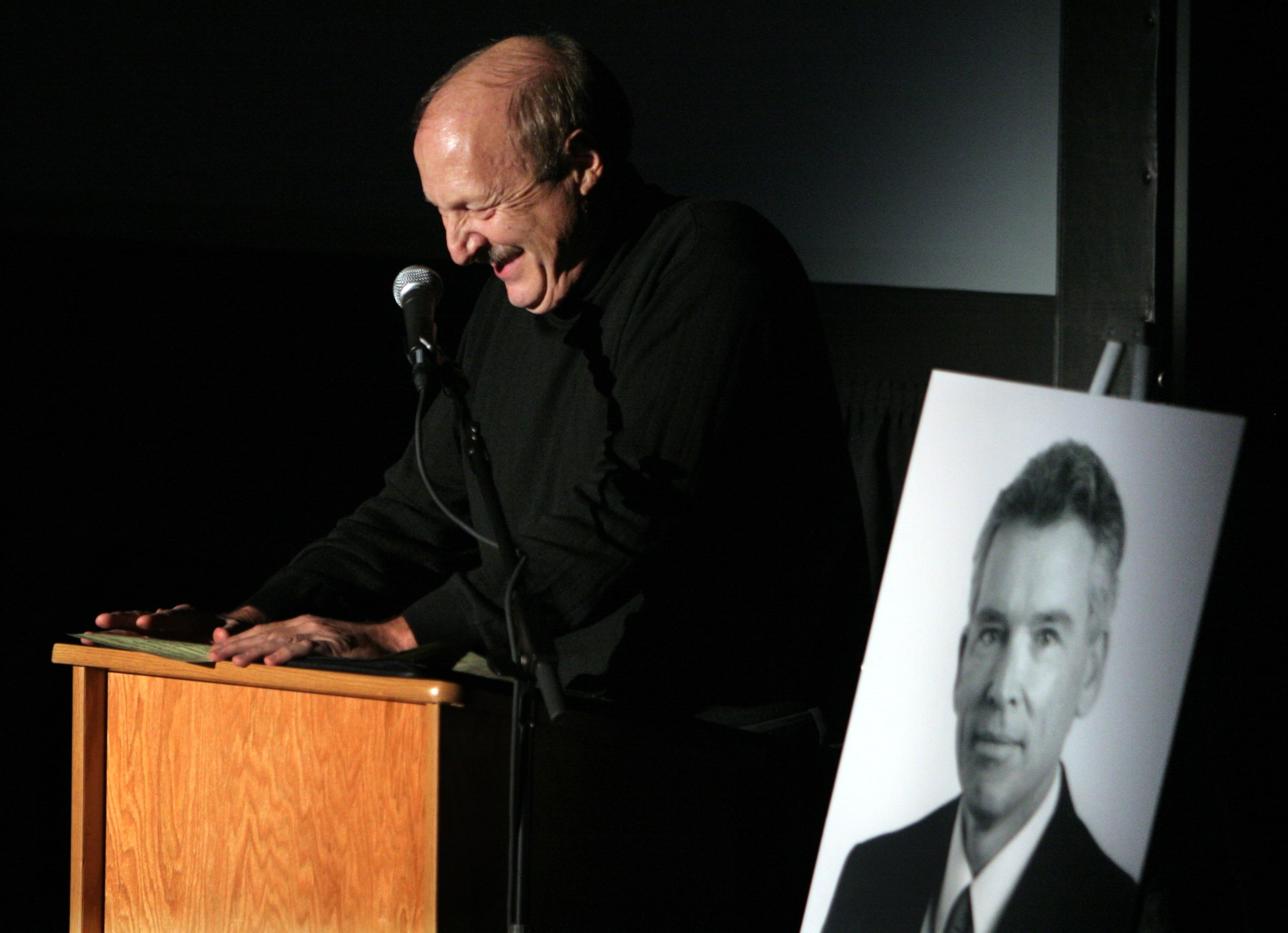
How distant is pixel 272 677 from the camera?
4.22ft

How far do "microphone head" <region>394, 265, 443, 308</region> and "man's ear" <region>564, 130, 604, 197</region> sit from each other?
0.46 m

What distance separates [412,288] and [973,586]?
63cm

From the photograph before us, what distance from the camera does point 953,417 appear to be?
1361mm

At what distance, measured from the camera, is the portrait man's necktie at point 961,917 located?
1229 mm

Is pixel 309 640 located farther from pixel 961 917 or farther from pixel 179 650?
pixel 961 917

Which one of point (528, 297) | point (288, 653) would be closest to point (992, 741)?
point (288, 653)

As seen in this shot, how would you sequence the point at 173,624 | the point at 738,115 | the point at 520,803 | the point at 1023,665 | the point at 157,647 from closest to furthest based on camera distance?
the point at 520,803, the point at 1023,665, the point at 157,647, the point at 173,624, the point at 738,115

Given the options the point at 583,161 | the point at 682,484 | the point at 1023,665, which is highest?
the point at 583,161

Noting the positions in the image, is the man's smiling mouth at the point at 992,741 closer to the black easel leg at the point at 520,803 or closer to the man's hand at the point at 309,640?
the black easel leg at the point at 520,803

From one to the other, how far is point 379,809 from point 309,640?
221 millimetres

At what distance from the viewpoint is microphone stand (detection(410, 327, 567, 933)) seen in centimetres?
113

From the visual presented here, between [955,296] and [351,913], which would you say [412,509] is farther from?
[955,296]

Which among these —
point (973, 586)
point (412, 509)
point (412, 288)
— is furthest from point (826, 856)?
point (412, 509)

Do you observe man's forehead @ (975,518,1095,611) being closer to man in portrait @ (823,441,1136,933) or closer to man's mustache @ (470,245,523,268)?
man in portrait @ (823,441,1136,933)
